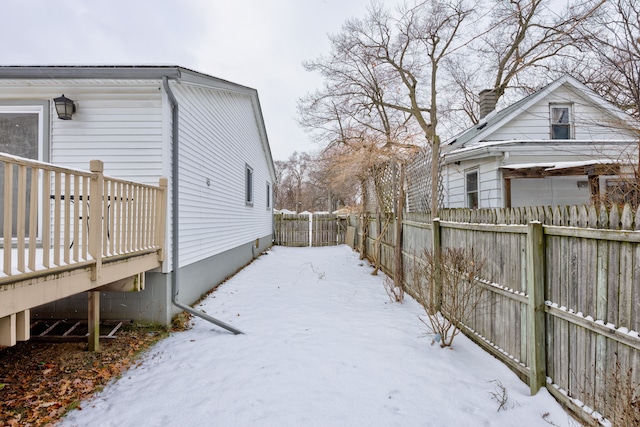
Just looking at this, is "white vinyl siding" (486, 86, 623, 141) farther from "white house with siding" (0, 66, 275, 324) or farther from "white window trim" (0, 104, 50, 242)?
"white window trim" (0, 104, 50, 242)

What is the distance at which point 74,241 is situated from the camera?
2.92m

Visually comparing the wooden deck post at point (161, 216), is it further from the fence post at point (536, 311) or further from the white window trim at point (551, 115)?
the white window trim at point (551, 115)

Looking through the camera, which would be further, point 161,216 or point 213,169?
point 213,169

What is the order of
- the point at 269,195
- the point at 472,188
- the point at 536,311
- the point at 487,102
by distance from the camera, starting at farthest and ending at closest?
the point at 269,195
the point at 487,102
the point at 472,188
the point at 536,311

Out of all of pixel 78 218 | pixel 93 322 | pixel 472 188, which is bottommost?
pixel 93 322

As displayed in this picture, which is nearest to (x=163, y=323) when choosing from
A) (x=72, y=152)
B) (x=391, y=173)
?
(x=72, y=152)

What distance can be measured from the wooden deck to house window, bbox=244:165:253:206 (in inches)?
224

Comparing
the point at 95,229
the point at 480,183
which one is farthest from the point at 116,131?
the point at 480,183

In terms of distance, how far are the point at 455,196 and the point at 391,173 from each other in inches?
129

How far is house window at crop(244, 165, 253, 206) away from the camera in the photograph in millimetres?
10295

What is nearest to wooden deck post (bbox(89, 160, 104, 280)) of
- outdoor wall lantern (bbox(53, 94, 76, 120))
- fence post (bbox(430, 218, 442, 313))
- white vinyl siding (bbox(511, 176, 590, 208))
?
outdoor wall lantern (bbox(53, 94, 76, 120))

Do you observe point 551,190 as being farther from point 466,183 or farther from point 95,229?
point 95,229

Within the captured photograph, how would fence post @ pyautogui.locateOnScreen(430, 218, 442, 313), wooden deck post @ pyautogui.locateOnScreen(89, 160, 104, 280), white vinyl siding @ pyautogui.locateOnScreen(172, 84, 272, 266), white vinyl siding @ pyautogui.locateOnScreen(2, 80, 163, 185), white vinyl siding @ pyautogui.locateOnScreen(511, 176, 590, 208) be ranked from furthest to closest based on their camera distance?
white vinyl siding @ pyautogui.locateOnScreen(511, 176, 590, 208)
white vinyl siding @ pyautogui.locateOnScreen(172, 84, 272, 266)
white vinyl siding @ pyautogui.locateOnScreen(2, 80, 163, 185)
fence post @ pyautogui.locateOnScreen(430, 218, 442, 313)
wooden deck post @ pyautogui.locateOnScreen(89, 160, 104, 280)

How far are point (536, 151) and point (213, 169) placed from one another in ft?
24.4
